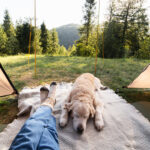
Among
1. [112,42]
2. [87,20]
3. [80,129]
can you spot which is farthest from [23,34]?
[80,129]

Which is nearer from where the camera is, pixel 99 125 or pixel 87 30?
pixel 99 125

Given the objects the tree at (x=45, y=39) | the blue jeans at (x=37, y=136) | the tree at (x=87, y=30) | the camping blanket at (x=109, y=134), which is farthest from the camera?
the tree at (x=45, y=39)

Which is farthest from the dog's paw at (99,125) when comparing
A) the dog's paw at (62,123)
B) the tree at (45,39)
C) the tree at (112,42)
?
the tree at (45,39)

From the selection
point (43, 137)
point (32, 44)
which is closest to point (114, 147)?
point (43, 137)

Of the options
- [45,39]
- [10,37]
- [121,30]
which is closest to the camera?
[121,30]

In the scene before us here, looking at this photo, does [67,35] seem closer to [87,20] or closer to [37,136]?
[87,20]

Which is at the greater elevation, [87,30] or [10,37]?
[87,30]

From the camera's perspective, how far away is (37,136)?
135cm

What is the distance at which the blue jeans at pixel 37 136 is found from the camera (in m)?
1.22

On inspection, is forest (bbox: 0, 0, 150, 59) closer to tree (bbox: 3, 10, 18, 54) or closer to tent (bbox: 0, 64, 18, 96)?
tree (bbox: 3, 10, 18, 54)

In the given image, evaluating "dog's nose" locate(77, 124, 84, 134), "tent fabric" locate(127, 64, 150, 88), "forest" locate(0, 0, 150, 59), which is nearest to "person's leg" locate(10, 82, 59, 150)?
"dog's nose" locate(77, 124, 84, 134)

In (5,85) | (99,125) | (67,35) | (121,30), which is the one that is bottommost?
(99,125)

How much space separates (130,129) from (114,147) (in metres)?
0.58

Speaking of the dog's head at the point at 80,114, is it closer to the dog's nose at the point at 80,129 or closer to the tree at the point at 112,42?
the dog's nose at the point at 80,129
